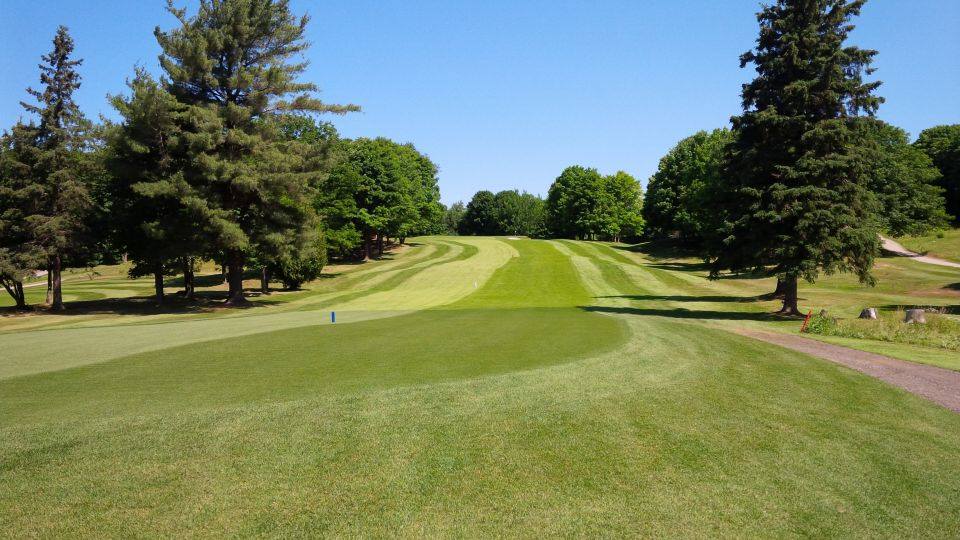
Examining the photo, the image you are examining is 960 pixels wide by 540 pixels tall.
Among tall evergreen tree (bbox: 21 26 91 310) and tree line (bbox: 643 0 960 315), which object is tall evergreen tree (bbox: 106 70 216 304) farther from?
tree line (bbox: 643 0 960 315)

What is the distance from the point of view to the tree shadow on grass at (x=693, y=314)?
29781 millimetres

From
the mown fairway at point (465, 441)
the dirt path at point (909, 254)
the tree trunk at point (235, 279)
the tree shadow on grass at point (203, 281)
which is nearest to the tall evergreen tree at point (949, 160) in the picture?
the dirt path at point (909, 254)

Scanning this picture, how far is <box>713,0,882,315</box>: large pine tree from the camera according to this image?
2705 centimetres

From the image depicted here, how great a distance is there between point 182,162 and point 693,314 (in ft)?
112

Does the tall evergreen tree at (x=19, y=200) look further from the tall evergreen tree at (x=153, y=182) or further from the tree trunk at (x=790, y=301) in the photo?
the tree trunk at (x=790, y=301)

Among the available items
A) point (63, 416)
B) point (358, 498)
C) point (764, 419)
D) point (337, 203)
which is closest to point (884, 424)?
point (764, 419)

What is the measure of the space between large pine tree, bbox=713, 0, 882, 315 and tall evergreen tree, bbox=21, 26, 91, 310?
41.0 metres

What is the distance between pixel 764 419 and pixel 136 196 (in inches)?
1613

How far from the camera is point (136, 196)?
37656 millimetres

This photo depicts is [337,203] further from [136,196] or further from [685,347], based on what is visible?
[685,347]

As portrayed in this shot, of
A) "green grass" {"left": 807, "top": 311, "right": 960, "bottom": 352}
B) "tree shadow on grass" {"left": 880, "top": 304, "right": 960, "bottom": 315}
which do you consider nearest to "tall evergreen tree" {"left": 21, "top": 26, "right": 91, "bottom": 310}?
"green grass" {"left": 807, "top": 311, "right": 960, "bottom": 352}

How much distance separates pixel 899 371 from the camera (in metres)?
14.1

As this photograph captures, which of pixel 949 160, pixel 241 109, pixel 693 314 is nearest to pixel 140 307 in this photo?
pixel 241 109

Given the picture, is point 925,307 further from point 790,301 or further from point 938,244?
point 938,244
